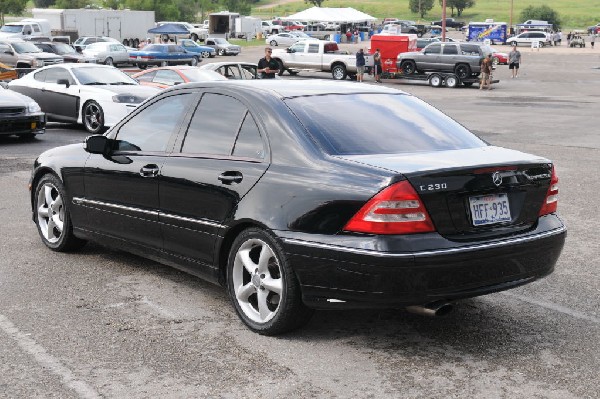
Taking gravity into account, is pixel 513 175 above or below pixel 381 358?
above

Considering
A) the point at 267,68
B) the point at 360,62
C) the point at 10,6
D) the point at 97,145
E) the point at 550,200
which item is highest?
the point at 10,6

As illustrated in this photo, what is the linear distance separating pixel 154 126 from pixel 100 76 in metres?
13.5

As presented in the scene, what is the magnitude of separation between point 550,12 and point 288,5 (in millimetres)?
61974

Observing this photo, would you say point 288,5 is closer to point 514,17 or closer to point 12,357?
point 514,17

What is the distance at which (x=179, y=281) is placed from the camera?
22.4ft

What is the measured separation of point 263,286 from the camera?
18.0ft

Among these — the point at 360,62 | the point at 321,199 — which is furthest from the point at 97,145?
the point at 360,62

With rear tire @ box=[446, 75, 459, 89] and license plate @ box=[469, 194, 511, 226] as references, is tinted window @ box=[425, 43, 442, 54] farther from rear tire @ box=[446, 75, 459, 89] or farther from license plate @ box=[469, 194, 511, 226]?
license plate @ box=[469, 194, 511, 226]

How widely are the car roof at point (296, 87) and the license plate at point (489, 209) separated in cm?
146

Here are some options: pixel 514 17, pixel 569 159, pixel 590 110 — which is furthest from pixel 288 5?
pixel 569 159

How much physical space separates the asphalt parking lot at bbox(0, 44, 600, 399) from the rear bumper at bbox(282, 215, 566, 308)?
376 millimetres

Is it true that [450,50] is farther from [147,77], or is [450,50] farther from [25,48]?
[147,77]

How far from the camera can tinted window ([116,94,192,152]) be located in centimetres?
643

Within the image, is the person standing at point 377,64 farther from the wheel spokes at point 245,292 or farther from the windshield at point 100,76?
the wheel spokes at point 245,292
